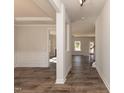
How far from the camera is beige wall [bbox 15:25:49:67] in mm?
8867

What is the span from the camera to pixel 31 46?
899 cm

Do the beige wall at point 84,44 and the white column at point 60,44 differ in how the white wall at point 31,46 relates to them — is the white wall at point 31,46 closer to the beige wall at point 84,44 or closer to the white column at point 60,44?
the white column at point 60,44

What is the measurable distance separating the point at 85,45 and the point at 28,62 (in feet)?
36.3

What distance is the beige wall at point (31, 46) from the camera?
8867mm

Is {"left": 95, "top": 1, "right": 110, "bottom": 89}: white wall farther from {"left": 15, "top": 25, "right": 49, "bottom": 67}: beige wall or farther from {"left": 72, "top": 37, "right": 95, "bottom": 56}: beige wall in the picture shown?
{"left": 72, "top": 37, "right": 95, "bottom": 56}: beige wall

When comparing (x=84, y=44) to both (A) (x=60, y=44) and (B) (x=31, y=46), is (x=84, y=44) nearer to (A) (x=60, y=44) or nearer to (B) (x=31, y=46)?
(B) (x=31, y=46)

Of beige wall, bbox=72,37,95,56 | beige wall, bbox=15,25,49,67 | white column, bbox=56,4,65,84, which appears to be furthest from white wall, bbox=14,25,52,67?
beige wall, bbox=72,37,95,56

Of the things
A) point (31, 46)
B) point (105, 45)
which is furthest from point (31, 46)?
point (105, 45)

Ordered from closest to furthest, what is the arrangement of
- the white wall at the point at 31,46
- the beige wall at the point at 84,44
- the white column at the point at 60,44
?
the white column at the point at 60,44 < the white wall at the point at 31,46 < the beige wall at the point at 84,44

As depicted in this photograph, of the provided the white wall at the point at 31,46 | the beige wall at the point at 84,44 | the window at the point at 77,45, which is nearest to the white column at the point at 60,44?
the white wall at the point at 31,46

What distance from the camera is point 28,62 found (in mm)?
8984
